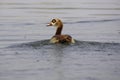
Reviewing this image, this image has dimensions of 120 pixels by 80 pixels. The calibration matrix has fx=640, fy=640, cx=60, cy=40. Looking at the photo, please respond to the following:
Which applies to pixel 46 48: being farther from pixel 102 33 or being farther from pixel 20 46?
pixel 102 33

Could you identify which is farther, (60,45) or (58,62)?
(60,45)

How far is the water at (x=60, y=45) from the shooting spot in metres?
13.7

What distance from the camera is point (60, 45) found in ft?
55.2

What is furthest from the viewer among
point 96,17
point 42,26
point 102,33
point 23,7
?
point 23,7

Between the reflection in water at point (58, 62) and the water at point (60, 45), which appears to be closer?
the reflection in water at point (58, 62)

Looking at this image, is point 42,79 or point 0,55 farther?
point 0,55

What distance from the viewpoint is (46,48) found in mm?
16391

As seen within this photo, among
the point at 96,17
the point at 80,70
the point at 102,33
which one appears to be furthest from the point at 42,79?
the point at 96,17

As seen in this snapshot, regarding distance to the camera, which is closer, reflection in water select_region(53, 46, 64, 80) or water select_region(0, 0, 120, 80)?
reflection in water select_region(53, 46, 64, 80)

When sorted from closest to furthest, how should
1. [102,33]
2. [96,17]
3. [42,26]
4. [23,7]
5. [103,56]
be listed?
[103,56]
[102,33]
[42,26]
[96,17]
[23,7]

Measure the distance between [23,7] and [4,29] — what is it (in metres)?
6.47

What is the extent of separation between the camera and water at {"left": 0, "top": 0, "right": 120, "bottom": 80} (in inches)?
540

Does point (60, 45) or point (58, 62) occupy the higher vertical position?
point (58, 62)

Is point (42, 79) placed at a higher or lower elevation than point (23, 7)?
higher
